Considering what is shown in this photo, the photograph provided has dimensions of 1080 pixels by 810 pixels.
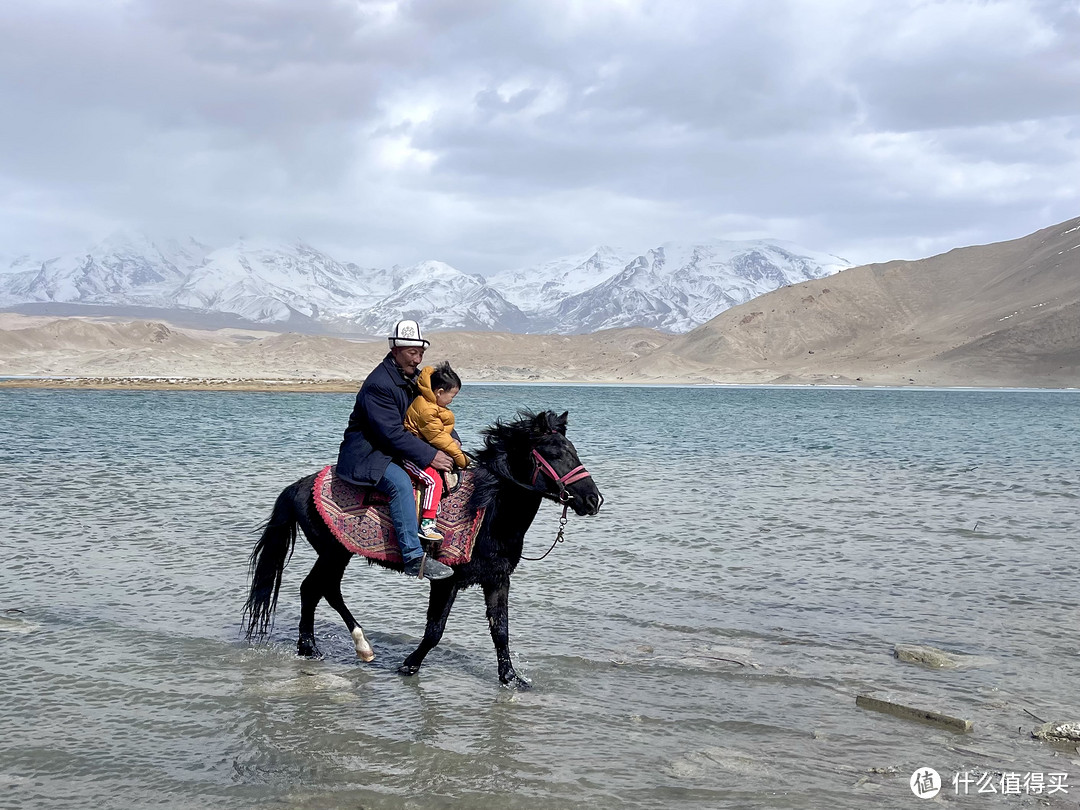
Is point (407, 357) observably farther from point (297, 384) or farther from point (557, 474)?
point (297, 384)

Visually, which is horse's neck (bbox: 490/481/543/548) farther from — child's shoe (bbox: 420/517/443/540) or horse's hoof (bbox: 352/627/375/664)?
horse's hoof (bbox: 352/627/375/664)

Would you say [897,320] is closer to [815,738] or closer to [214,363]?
[214,363]

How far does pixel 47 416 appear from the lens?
45500 millimetres

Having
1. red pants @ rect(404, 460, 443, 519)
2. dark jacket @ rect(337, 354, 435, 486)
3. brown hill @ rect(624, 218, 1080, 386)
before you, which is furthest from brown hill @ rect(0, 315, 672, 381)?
red pants @ rect(404, 460, 443, 519)

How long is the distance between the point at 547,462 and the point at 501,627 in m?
1.39

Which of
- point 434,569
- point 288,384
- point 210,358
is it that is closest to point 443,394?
point 434,569

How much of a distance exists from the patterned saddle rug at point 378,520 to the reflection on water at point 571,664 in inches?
42.1

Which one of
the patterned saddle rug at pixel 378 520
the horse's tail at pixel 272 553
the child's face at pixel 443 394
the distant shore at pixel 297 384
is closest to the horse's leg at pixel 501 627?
the patterned saddle rug at pixel 378 520

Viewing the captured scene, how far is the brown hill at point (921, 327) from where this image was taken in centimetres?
13975

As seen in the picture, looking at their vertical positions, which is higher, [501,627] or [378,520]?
[378,520]

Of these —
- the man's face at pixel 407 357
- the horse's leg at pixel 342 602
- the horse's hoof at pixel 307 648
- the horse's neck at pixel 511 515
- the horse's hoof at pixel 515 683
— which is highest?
the man's face at pixel 407 357

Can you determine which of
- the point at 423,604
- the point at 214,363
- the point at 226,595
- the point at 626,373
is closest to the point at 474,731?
the point at 423,604

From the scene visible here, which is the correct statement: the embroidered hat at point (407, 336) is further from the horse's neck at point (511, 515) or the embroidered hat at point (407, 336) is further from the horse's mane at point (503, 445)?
the horse's neck at point (511, 515)

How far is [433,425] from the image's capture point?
7.18 meters
